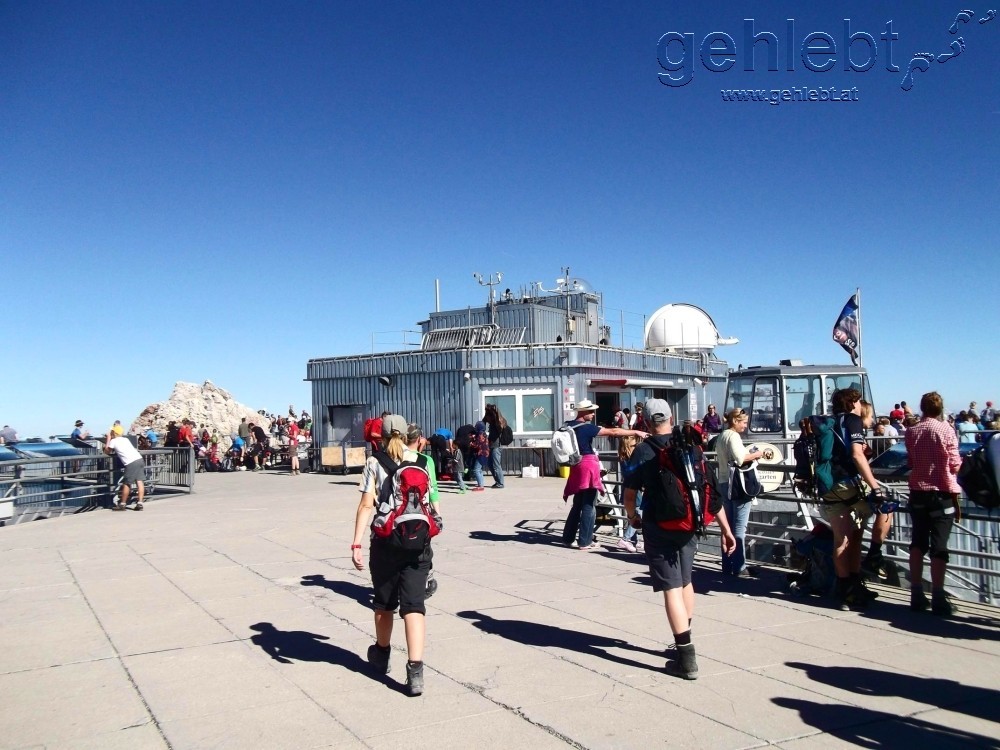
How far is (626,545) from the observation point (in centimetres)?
1090

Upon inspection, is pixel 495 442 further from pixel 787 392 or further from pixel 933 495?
pixel 933 495

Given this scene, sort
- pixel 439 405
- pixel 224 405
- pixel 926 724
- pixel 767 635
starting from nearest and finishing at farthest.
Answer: pixel 926 724 < pixel 767 635 < pixel 439 405 < pixel 224 405

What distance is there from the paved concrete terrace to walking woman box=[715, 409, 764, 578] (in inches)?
12.6

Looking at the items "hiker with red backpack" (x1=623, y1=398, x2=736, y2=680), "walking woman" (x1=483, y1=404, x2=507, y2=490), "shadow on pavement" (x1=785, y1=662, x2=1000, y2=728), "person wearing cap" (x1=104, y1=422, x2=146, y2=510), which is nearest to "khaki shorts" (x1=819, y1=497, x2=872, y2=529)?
"shadow on pavement" (x1=785, y1=662, x2=1000, y2=728)

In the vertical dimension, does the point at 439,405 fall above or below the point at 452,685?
above

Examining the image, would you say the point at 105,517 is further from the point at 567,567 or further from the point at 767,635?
the point at 767,635

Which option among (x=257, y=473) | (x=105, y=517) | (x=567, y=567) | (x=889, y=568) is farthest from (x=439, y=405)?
(x=889, y=568)

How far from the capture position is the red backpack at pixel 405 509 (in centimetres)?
533

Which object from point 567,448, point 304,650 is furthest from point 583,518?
point 304,650

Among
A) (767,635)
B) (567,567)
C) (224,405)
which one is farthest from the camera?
(224,405)

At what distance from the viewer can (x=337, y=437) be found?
2716 centimetres

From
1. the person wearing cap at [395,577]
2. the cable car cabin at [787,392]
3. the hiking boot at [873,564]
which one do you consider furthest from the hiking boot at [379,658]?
the cable car cabin at [787,392]

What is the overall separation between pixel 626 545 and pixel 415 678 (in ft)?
19.8

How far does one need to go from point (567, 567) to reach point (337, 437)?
60.8ft
